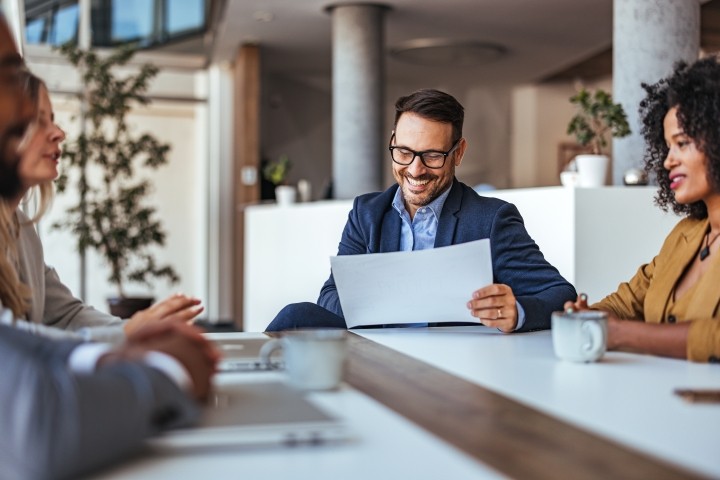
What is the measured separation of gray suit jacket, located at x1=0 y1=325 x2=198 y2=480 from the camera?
75 cm

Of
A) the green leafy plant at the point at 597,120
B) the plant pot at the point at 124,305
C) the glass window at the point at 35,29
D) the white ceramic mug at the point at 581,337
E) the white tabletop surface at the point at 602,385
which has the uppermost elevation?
the glass window at the point at 35,29

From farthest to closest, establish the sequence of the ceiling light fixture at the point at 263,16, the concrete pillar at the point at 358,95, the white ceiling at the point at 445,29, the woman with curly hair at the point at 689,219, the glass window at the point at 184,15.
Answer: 1. the glass window at the point at 184,15
2. the ceiling light fixture at the point at 263,16
3. the white ceiling at the point at 445,29
4. the concrete pillar at the point at 358,95
5. the woman with curly hair at the point at 689,219

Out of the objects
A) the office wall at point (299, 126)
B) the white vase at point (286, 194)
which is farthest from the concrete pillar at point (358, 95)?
the office wall at point (299, 126)

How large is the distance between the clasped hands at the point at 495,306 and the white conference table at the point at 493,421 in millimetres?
254

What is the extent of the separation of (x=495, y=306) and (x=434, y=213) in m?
0.64

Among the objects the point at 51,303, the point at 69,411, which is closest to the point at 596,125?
the point at 51,303

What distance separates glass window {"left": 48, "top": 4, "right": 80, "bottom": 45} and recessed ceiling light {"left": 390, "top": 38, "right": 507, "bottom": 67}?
3116mm

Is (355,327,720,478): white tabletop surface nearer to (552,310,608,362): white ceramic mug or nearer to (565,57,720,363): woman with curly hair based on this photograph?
(552,310,608,362): white ceramic mug

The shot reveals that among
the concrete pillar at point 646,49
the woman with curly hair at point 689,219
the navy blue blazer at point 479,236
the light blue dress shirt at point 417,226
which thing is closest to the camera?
the woman with curly hair at point 689,219

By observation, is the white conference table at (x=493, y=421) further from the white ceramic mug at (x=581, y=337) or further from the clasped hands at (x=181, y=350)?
the clasped hands at (x=181, y=350)

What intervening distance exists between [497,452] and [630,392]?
1.33ft

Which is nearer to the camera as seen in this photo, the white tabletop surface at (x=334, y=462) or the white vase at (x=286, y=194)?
the white tabletop surface at (x=334, y=462)

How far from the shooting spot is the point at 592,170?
153 inches

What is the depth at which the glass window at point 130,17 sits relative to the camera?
8.30 metres
